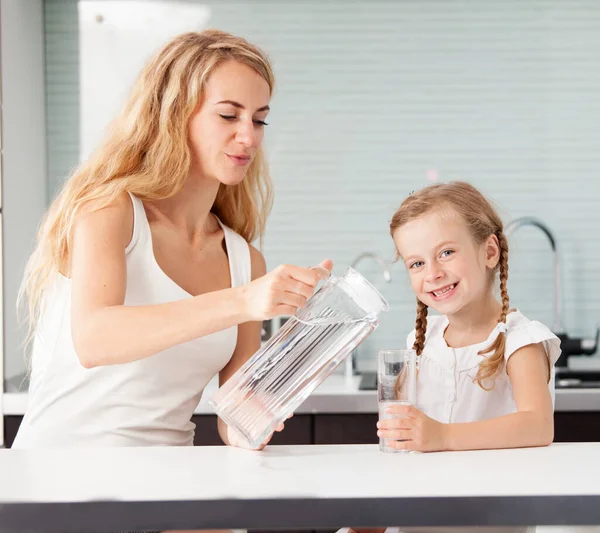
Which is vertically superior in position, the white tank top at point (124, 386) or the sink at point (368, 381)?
the white tank top at point (124, 386)

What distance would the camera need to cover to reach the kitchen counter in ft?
7.26

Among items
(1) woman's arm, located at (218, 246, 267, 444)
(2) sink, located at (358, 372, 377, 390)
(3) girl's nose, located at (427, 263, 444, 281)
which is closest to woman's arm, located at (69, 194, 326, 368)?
(1) woman's arm, located at (218, 246, 267, 444)

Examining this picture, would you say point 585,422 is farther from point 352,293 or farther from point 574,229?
point 352,293

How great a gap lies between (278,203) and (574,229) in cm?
105

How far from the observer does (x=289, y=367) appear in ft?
3.74

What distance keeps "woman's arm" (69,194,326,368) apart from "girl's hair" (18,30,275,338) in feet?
0.23

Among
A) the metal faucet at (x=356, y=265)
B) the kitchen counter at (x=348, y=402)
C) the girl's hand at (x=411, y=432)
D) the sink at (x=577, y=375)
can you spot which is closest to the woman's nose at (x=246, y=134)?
the girl's hand at (x=411, y=432)

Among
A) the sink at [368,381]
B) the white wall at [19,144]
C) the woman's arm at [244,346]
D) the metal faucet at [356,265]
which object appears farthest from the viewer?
the white wall at [19,144]

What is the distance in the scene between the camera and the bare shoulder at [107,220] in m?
1.35

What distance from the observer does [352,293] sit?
3.55 feet

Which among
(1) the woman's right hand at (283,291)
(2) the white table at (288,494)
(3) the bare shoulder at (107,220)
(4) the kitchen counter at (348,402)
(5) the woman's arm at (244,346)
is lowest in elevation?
(4) the kitchen counter at (348,402)

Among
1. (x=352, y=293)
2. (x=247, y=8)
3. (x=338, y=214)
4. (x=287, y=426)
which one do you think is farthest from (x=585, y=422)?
(x=247, y=8)

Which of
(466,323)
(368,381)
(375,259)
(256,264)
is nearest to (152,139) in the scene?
(256,264)

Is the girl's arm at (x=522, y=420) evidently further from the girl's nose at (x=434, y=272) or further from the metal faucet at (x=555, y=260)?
the metal faucet at (x=555, y=260)
